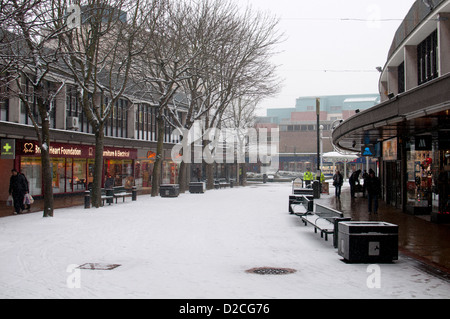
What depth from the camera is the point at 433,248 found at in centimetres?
1096

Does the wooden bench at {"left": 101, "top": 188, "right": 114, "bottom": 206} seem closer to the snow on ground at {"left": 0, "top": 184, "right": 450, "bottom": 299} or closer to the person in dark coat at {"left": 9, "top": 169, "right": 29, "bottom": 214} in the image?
the person in dark coat at {"left": 9, "top": 169, "right": 29, "bottom": 214}

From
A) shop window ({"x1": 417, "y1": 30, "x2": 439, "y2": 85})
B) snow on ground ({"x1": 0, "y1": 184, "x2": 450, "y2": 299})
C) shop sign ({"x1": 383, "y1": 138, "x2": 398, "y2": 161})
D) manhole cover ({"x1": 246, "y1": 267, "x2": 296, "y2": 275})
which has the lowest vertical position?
manhole cover ({"x1": 246, "y1": 267, "x2": 296, "y2": 275})

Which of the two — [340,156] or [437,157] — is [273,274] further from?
[340,156]

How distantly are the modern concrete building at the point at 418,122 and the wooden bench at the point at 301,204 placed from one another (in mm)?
3072

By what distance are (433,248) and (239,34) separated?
2345cm

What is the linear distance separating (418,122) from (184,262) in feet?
27.0

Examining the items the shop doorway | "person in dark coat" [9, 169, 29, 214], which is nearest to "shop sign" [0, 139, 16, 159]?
"person in dark coat" [9, 169, 29, 214]

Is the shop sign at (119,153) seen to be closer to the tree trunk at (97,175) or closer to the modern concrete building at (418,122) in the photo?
the tree trunk at (97,175)

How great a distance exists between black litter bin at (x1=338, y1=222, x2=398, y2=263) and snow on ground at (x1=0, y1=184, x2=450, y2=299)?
0.67ft

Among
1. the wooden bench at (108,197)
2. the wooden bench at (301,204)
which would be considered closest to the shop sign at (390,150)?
the wooden bench at (301,204)

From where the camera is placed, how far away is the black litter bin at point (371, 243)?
9242 mm

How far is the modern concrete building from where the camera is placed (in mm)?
11891

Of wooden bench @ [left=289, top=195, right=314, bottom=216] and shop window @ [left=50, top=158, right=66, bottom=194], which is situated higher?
shop window @ [left=50, top=158, right=66, bottom=194]
